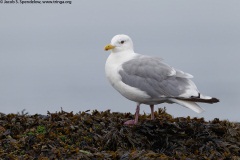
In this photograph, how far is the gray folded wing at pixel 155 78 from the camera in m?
11.1

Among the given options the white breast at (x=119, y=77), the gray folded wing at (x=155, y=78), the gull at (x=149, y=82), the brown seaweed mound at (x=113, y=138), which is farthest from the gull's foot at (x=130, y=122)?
the gray folded wing at (x=155, y=78)

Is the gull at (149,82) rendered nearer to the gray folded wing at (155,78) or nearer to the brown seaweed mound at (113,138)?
the gray folded wing at (155,78)

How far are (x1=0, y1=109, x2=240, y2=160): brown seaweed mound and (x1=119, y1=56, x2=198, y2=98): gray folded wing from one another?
0.67 m

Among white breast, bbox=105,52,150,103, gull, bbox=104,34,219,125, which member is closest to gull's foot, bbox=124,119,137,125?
gull, bbox=104,34,219,125

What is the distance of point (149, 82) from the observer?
36.5ft

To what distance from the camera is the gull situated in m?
11.0

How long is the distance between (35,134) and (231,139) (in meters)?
3.84

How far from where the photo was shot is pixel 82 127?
11.3m

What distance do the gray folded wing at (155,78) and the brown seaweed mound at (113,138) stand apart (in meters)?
0.67

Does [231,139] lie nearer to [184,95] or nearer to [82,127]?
A: [184,95]

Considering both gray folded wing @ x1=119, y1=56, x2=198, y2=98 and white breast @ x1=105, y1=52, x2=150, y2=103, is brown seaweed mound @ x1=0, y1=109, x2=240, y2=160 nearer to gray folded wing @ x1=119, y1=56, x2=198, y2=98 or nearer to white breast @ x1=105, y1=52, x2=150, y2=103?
white breast @ x1=105, y1=52, x2=150, y2=103

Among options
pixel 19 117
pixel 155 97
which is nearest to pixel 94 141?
pixel 155 97

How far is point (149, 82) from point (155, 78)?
0.48 feet

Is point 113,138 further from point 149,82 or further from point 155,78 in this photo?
point 155,78
